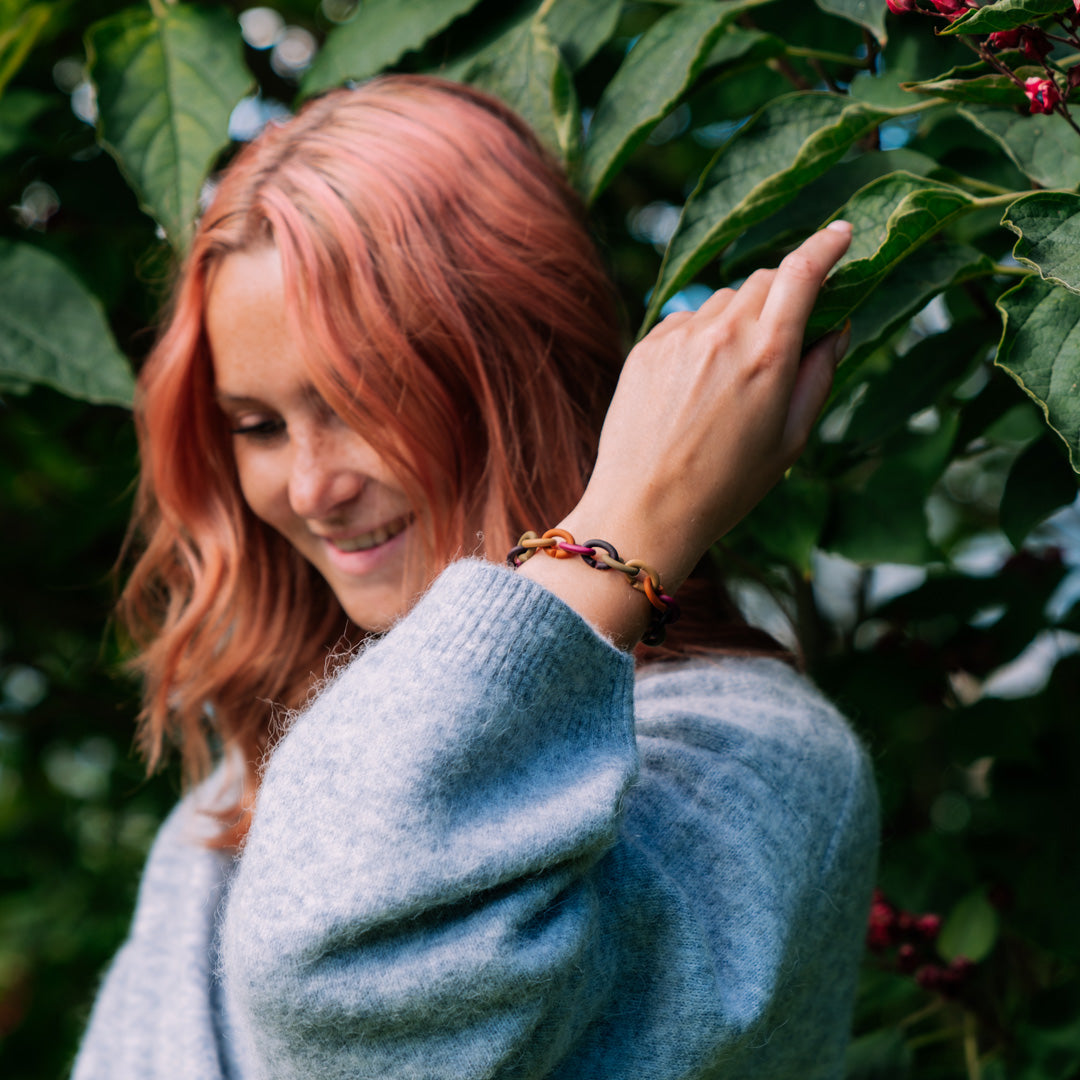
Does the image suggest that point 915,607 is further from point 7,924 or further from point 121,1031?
point 7,924

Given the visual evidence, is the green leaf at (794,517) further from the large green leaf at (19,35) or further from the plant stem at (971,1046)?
the large green leaf at (19,35)

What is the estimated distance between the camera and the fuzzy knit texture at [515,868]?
0.66 metres

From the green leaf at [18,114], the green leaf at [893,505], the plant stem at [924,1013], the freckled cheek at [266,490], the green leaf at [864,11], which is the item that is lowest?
the plant stem at [924,1013]

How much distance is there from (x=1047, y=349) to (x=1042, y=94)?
16 cm

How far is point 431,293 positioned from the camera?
39.3 inches

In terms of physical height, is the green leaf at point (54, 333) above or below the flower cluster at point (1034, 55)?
below

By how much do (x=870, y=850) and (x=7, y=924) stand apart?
1.90 m

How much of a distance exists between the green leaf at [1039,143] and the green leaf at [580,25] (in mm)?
386

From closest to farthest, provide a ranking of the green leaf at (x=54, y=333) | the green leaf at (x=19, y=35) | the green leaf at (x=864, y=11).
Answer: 1. the green leaf at (x=864, y=11)
2. the green leaf at (x=54, y=333)
3. the green leaf at (x=19, y=35)

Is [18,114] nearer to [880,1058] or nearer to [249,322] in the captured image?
[249,322]

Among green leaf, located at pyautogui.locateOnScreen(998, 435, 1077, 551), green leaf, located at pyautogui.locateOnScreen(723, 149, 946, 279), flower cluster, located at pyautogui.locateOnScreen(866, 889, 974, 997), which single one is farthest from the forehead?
flower cluster, located at pyautogui.locateOnScreen(866, 889, 974, 997)

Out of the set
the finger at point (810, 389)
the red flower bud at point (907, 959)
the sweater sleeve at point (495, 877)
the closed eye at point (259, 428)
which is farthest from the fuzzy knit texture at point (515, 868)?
the red flower bud at point (907, 959)

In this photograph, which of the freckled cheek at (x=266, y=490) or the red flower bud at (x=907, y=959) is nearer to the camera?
the freckled cheek at (x=266, y=490)

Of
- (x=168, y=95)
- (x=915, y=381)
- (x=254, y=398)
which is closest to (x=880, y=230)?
(x=915, y=381)
